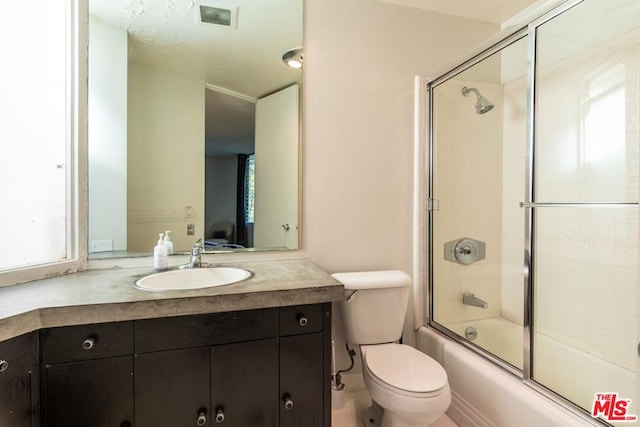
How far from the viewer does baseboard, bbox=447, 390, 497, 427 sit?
5.32 feet

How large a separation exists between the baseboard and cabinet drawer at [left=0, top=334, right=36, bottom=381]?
6.11 ft

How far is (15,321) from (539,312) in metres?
2.33

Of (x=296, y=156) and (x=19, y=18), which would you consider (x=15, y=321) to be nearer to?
(x=19, y=18)

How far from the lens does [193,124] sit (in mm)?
1752

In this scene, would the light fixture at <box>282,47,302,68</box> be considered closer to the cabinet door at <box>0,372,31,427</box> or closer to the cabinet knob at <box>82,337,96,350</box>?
the cabinet knob at <box>82,337,96,350</box>

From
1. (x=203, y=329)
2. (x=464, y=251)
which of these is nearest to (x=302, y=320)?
(x=203, y=329)

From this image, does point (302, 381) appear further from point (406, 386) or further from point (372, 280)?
point (372, 280)

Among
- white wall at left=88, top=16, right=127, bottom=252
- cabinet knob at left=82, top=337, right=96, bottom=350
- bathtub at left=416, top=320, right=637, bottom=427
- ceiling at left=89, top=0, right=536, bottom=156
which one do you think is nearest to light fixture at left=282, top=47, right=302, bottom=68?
ceiling at left=89, top=0, right=536, bottom=156

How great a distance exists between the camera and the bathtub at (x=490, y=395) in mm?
1340

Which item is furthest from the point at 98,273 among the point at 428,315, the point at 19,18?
the point at 428,315

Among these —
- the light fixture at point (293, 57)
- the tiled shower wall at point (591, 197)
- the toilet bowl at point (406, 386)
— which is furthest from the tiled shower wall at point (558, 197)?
the light fixture at point (293, 57)

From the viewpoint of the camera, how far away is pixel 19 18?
1.35m

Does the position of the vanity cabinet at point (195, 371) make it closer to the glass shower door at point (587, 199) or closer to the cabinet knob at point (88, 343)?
the cabinet knob at point (88, 343)

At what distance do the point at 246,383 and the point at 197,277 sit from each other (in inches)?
22.4
